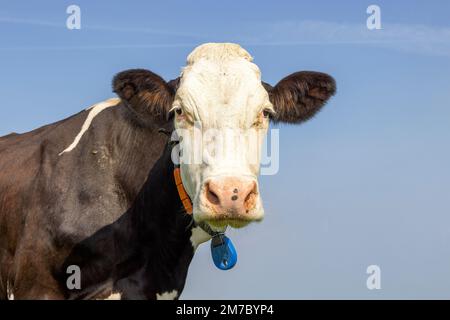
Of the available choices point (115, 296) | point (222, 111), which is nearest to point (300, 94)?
point (222, 111)

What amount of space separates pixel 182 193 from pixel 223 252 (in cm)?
109

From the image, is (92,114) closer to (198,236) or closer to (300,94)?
(198,236)

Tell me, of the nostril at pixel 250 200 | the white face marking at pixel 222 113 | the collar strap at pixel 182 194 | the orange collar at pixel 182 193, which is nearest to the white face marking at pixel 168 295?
the collar strap at pixel 182 194

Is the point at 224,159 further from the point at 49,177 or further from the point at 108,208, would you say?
the point at 49,177

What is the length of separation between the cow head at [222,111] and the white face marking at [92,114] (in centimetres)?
A: 86

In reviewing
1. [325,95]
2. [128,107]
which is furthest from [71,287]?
[325,95]

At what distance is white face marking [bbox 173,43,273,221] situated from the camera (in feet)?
26.6

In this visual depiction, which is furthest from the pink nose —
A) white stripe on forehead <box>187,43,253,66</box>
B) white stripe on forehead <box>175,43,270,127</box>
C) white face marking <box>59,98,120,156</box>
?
white face marking <box>59,98,120,156</box>

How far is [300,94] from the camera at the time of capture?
996 centimetres

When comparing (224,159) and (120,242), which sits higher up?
(224,159)

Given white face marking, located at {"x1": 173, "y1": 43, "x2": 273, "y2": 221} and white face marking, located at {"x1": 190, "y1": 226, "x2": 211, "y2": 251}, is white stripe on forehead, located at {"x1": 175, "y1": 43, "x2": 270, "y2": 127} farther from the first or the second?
white face marking, located at {"x1": 190, "y1": 226, "x2": 211, "y2": 251}

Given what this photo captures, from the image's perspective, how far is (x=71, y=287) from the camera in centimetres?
952

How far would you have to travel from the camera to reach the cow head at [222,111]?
788 centimetres
